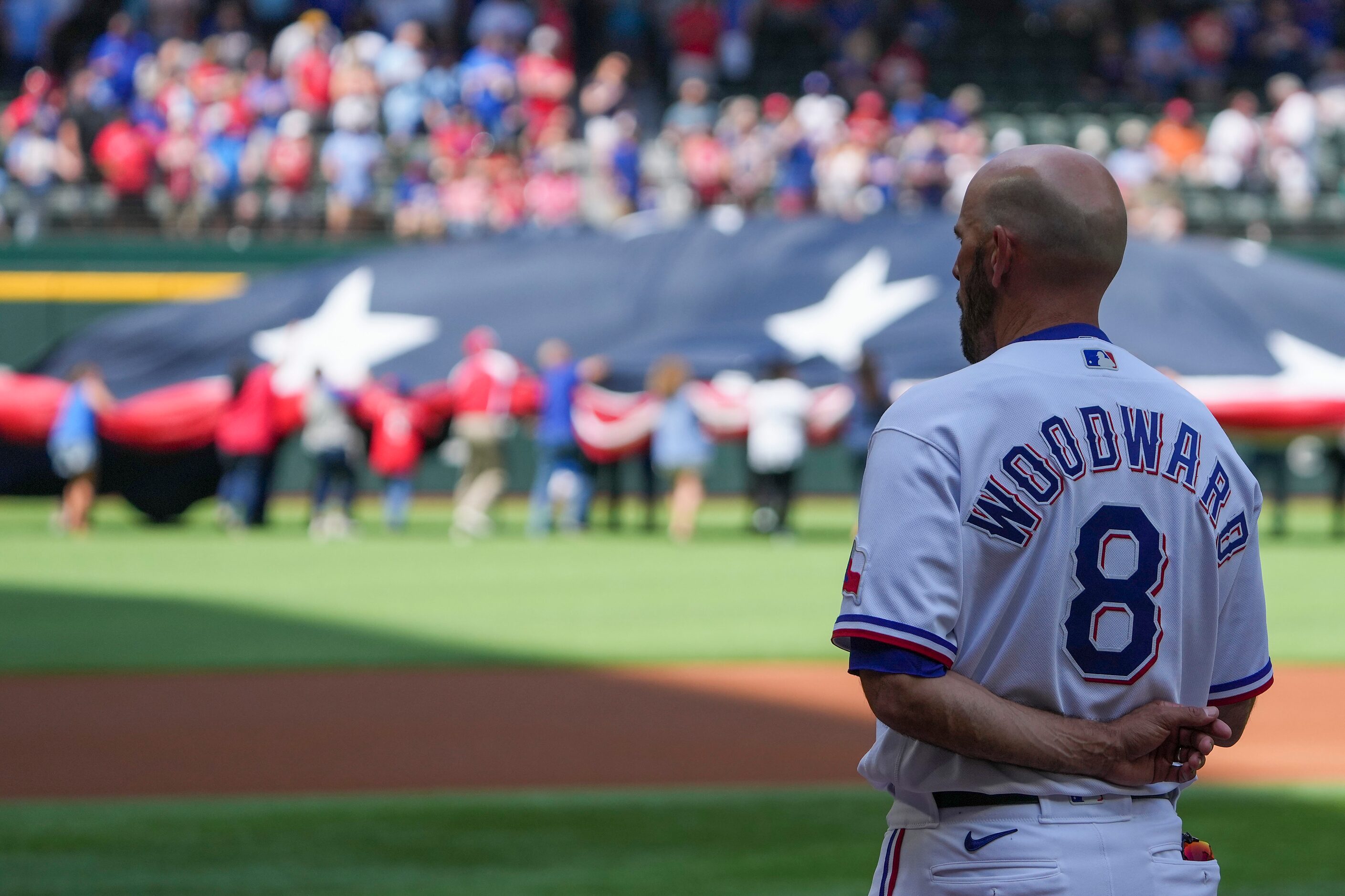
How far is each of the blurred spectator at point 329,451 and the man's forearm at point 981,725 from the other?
16.8 metres

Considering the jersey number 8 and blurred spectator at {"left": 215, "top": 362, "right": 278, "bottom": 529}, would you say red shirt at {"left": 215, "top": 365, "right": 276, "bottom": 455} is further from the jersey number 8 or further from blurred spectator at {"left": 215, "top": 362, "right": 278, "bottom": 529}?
the jersey number 8

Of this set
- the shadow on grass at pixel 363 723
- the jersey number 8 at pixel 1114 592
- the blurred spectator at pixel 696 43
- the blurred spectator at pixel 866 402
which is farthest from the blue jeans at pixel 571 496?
the jersey number 8 at pixel 1114 592

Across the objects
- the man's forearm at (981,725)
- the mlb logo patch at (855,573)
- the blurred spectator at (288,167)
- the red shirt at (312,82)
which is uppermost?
the red shirt at (312,82)

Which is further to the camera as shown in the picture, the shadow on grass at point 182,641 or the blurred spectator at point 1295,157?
the blurred spectator at point 1295,157

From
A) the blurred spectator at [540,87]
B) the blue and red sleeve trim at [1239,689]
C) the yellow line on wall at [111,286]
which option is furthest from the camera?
the blurred spectator at [540,87]

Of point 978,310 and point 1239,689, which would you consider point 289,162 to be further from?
point 1239,689

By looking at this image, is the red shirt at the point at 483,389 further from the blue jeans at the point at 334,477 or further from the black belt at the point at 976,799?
the black belt at the point at 976,799

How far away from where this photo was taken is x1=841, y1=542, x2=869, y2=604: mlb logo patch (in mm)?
2445

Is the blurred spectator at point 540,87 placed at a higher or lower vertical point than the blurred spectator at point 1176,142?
higher

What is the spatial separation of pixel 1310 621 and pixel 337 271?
1447 centimetres

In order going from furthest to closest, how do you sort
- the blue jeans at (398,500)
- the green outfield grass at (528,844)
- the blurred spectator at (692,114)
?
1. the blurred spectator at (692,114)
2. the blue jeans at (398,500)
3. the green outfield grass at (528,844)

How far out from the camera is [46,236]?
23.7 meters

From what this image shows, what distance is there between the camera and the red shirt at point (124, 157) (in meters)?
24.0

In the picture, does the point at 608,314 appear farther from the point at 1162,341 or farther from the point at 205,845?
the point at 205,845
